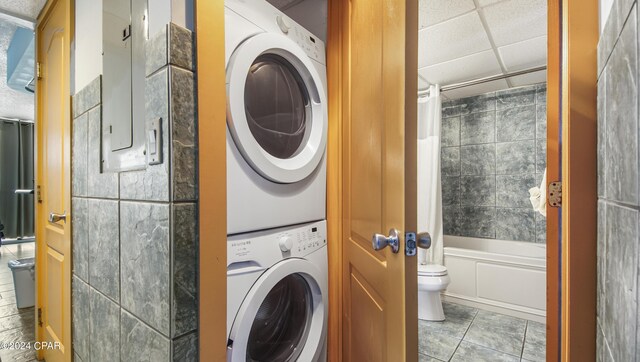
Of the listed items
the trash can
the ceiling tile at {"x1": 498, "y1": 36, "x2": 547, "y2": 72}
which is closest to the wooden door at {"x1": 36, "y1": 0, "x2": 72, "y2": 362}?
the trash can

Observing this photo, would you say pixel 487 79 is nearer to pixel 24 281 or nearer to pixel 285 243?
pixel 285 243

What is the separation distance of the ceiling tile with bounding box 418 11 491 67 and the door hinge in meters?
1.35

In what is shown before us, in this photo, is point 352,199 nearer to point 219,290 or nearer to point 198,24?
point 219,290

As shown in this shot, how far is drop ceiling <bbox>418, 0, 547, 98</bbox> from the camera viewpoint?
1.56 metres

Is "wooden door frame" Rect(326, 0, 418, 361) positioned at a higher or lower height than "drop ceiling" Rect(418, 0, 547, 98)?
lower

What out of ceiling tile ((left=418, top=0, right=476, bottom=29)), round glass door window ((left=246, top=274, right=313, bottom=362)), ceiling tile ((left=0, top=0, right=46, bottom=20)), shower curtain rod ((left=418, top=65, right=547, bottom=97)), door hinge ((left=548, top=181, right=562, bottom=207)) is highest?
ceiling tile ((left=418, top=0, right=476, bottom=29))

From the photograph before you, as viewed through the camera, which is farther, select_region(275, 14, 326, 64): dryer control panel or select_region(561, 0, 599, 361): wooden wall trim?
select_region(275, 14, 326, 64): dryer control panel

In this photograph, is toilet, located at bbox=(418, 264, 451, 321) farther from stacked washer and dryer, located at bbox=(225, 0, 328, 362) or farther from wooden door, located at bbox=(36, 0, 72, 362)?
wooden door, located at bbox=(36, 0, 72, 362)

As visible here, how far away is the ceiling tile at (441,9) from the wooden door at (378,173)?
0.70m

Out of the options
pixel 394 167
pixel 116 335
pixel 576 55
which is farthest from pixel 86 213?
pixel 576 55

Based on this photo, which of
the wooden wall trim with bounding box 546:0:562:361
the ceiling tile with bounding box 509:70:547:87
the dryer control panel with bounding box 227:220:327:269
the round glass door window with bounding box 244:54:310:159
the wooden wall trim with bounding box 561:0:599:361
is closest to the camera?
the wooden wall trim with bounding box 561:0:599:361

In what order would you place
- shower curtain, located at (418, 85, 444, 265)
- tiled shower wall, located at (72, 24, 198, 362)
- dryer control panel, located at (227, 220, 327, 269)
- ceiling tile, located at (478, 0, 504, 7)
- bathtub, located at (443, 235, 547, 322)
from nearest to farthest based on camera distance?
tiled shower wall, located at (72, 24, 198, 362), dryer control panel, located at (227, 220, 327, 269), ceiling tile, located at (478, 0, 504, 7), bathtub, located at (443, 235, 547, 322), shower curtain, located at (418, 85, 444, 265)

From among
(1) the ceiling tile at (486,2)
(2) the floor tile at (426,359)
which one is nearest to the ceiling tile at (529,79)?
(1) the ceiling tile at (486,2)

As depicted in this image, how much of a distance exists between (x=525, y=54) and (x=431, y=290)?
2017 mm
